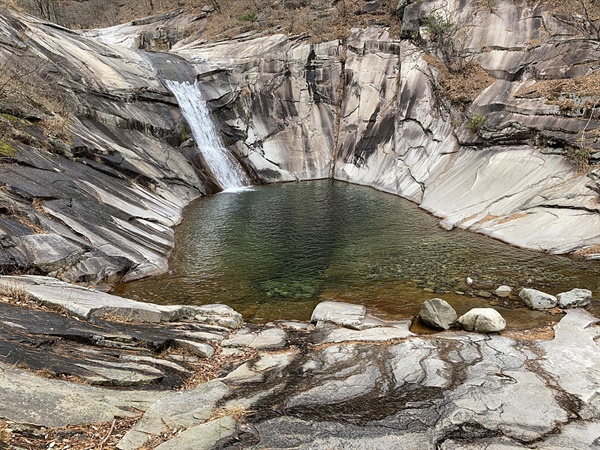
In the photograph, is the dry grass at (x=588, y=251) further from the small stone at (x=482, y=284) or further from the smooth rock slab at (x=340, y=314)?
the smooth rock slab at (x=340, y=314)

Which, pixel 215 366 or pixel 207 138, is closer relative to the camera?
pixel 215 366

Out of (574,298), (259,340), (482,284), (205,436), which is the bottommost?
(574,298)

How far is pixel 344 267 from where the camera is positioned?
14977mm

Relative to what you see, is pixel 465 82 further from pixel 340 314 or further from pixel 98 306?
pixel 98 306

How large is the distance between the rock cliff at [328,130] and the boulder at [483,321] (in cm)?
745

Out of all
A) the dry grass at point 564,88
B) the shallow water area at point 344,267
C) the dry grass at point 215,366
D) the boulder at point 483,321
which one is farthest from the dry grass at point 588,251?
the dry grass at point 215,366

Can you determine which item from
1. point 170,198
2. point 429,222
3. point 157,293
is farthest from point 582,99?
point 170,198

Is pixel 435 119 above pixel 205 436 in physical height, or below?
above

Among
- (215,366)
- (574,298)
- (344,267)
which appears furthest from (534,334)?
(215,366)

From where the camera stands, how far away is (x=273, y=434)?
5125mm

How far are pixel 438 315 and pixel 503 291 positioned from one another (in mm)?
3338

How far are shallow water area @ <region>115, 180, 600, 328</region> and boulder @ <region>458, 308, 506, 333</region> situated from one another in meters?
0.92

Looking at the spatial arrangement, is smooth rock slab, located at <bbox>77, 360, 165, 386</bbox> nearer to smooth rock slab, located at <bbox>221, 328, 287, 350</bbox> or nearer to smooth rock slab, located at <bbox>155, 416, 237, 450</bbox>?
smooth rock slab, located at <bbox>155, 416, 237, 450</bbox>

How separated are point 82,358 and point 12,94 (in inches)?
691
